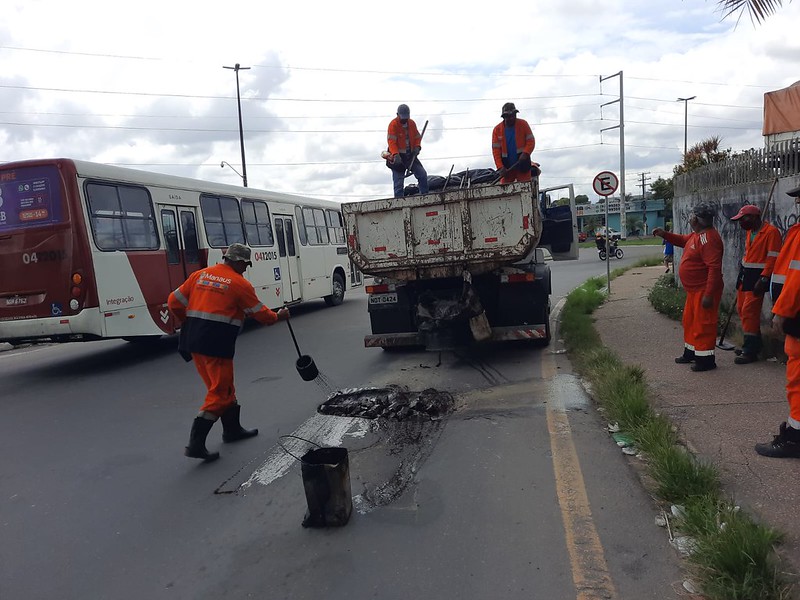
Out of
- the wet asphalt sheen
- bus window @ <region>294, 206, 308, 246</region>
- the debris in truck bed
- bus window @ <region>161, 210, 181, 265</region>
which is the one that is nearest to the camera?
the wet asphalt sheen

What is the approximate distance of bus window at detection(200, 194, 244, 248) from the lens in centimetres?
1203

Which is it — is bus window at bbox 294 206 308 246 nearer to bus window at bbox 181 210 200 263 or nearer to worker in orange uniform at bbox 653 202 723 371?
bus window at bbox 181 210 200 263

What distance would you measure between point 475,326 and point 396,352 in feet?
5.93

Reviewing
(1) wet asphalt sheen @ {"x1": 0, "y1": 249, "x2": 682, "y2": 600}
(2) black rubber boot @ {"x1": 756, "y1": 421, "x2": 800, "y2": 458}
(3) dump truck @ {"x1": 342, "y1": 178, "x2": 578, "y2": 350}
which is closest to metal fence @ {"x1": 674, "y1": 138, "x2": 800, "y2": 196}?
(3) dump truck @ {"x1": 342, "y1": 178, "x2": 578, "y2": 350}

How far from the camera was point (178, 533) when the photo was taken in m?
3.92

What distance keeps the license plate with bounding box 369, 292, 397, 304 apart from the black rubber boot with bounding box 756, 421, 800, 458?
511 cm

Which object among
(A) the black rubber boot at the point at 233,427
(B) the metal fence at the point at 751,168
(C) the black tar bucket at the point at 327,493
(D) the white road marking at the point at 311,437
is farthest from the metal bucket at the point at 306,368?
(B) the metal fence at the point at 751,168

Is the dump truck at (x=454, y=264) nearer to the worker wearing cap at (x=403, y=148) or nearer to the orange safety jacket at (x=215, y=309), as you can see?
the worker wearing cap at (x=403, y=148)

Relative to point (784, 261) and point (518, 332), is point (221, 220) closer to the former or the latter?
point (518, 332)

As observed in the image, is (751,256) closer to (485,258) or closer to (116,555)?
(485,258)

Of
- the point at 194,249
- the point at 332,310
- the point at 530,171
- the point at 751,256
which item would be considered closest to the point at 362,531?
the point at 751,256

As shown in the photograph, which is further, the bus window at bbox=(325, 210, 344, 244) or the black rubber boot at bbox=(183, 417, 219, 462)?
the bus window at bbox=(325, 210, 344, 244)

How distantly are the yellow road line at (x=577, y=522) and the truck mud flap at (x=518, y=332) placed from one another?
273cm

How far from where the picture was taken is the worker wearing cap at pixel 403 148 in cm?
935
